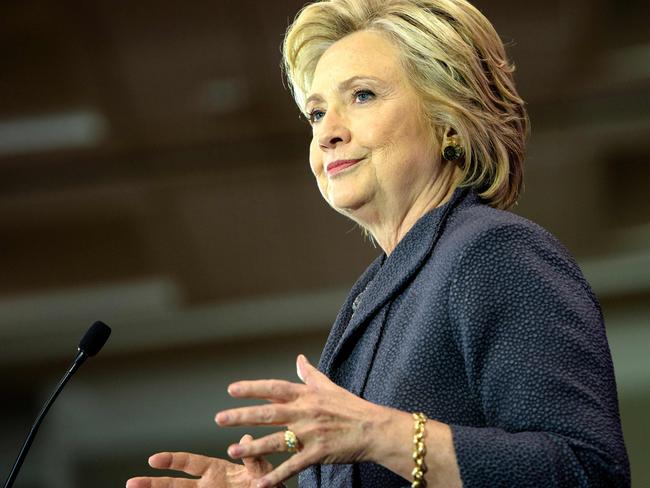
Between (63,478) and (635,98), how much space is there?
2.63 meters

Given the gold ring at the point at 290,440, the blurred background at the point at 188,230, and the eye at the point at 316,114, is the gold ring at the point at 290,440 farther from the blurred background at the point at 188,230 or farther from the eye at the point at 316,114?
the blurred background at the point at 188,230

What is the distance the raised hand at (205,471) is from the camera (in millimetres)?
1560

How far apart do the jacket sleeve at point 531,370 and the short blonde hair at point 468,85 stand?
0.29m

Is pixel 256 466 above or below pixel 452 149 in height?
below

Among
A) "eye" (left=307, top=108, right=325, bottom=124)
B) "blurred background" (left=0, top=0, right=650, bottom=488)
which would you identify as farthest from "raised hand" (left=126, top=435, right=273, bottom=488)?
"blurred background" (left=0, top=0, right=650, bottom=488)

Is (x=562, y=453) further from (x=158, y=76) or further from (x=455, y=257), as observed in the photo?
(x=158, y=76)

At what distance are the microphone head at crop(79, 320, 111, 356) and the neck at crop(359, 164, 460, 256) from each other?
48 cm

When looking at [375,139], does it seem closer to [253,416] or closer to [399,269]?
[399,269]

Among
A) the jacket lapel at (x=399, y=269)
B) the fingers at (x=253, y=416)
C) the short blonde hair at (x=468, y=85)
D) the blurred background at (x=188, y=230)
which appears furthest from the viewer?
the blurred background at (x=188, y=230)

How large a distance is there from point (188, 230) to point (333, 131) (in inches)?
94.0

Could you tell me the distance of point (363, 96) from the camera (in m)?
1.62

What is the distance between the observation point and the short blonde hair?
62.2 inches

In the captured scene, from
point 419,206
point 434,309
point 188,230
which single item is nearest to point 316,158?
point 419,206

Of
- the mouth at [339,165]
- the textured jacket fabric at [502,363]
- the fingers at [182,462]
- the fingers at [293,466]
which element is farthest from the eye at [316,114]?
the fingers at [293,466]
